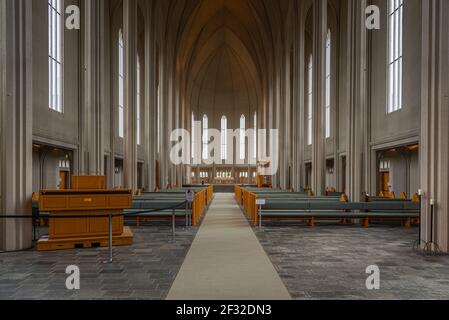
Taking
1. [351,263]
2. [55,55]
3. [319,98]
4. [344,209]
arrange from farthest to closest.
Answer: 1. [319,98]
2. [55,55]
3. [344,209]
4. [351,263]

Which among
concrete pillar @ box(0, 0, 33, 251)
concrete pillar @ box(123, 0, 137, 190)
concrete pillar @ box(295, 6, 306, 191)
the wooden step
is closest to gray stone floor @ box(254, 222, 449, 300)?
the wooden step

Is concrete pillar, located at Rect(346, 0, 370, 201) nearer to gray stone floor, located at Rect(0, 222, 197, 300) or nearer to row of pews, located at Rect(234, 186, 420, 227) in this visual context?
row of pews, located at Rect(234, 186, 420, 227)

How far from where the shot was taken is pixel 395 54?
17672 millimetres

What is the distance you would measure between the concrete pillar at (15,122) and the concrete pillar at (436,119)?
926cm

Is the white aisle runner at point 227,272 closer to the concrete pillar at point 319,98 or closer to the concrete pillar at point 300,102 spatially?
the concrete pillar at point 319,98

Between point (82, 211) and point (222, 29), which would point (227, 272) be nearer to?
point (82, 211)

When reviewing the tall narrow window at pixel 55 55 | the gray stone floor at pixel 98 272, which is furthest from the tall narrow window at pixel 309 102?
the gray stone floor at pixel 98 272

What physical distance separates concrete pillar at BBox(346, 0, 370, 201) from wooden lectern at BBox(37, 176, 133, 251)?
880cm

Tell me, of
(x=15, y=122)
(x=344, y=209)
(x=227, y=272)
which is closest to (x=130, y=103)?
(x=15, y=122)

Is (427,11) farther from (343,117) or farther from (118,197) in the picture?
(343,117)

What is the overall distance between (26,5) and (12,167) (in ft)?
12.4

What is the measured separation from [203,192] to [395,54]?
36.5ft
